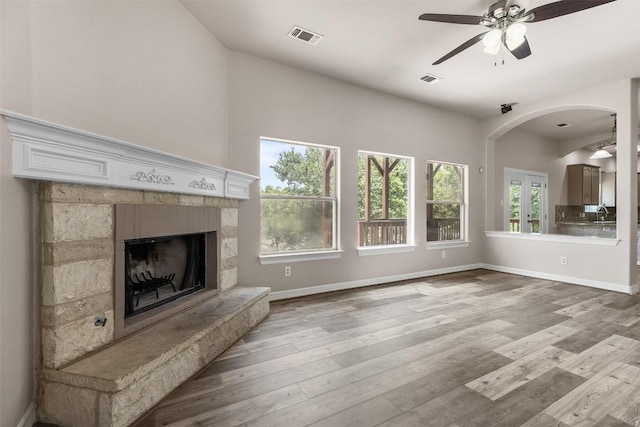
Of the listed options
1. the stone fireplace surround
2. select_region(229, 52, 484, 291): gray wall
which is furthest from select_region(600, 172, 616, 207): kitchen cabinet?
the stone fireplace surround

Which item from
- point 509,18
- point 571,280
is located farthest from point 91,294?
point 571,280

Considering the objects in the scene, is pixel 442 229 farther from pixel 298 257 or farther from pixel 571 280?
pixel 298 257

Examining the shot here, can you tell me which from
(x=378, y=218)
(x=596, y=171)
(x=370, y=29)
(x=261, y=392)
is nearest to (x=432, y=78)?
(x=370, y=29)

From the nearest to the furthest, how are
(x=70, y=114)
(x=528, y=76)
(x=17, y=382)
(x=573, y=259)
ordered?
(x=17, y=382) → (x=70, y=114) → (x=528, y=76) → (x=573, y=259)

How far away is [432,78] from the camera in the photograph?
4.26 meters

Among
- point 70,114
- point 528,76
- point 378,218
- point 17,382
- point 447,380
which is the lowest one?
point 447,380

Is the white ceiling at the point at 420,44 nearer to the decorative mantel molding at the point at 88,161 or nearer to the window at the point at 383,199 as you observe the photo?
the window at the point at 383,199

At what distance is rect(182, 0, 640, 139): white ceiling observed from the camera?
9.07 ft

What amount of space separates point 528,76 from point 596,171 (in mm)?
6493

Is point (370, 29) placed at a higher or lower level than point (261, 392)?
higher

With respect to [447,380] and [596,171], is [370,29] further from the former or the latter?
[596,171]

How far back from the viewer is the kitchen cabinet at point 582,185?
25.8 ft

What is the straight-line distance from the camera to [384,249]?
4770mm

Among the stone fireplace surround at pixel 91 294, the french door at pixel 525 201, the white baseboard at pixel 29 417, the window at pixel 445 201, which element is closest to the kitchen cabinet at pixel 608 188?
the french door at pixel 525 201
